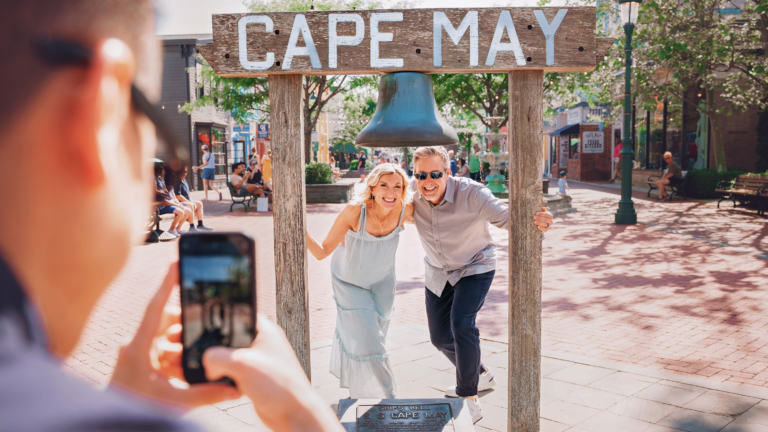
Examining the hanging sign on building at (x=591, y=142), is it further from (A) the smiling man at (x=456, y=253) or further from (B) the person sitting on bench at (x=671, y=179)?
(A) the smiling man at (x=456, y=253)

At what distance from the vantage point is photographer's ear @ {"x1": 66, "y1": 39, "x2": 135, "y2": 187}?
476 millimetres

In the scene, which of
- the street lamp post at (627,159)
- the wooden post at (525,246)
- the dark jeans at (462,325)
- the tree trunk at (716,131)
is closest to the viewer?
the wooden post at (525,246)

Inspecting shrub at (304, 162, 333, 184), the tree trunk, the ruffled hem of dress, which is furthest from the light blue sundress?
the tree trunk

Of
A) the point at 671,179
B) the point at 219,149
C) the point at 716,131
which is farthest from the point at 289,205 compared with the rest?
the point at 219,149

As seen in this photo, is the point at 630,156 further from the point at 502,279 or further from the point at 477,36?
the point at 477,36

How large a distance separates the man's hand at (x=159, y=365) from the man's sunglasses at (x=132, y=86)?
19 centimetres

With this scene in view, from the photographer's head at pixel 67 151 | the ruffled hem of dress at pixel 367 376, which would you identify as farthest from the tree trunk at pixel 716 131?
the photographer's head at pixel 67 151

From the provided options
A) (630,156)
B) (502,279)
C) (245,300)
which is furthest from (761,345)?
(630,156)

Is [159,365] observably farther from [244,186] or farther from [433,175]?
[244,186]

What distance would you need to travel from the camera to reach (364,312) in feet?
12.9

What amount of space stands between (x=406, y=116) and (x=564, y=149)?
35943mm

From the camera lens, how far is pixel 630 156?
13.9 m

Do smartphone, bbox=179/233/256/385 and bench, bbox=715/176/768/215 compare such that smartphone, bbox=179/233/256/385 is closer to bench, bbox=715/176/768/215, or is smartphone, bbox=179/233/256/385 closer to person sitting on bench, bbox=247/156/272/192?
bench, bbox=715/176/768/215

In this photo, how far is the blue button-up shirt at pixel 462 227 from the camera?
161 inches
